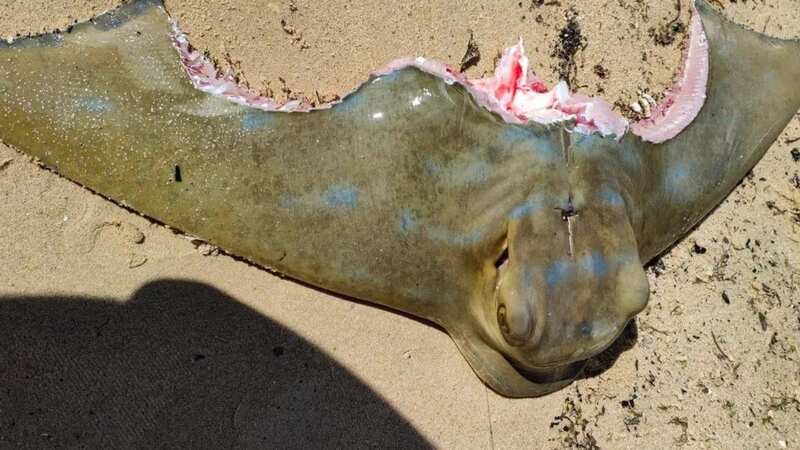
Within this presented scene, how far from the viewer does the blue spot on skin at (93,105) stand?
389 centimetres

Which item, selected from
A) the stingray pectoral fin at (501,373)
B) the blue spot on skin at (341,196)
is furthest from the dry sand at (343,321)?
the blue spot on skin at (341,196)

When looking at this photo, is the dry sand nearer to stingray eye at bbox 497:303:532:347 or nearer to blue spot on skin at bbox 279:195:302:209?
blue spot on skin at bbox 279:195:302:209

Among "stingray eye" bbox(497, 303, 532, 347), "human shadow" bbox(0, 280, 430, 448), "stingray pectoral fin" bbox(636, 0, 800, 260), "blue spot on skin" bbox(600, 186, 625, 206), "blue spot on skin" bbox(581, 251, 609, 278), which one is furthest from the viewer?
"stingray pectoral fin" bbox(636, 0, 800, 260)

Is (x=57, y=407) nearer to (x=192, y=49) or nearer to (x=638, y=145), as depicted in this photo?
(x=192, y=49)

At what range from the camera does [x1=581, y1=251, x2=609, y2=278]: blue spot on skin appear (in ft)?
12.5

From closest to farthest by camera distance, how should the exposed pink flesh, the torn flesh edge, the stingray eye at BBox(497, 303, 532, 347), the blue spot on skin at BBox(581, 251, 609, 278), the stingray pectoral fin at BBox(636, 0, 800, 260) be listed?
the stingray eye at BBox(497, 303, 532, 347)
the blue spot on skin at BBox(581, 251, 609, 278)
the torn flesh edge
the stingray pectoral fin at BBox(636, 0, 800, 260)
the exposed pink flesh

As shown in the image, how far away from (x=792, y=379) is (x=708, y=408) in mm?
742

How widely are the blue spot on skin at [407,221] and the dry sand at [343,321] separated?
0.91 meters

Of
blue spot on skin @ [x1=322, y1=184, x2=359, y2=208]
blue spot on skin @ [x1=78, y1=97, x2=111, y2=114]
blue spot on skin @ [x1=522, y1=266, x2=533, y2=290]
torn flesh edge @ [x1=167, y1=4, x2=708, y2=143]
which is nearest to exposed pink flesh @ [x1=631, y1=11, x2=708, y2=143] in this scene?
torn flesh edge @ [x1=167, y1=4, x2=708, y2=143]

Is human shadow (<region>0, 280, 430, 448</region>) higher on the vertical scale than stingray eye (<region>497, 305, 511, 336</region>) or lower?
lower

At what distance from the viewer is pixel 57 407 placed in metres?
4.31

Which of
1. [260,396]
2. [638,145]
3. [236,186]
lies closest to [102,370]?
[260,396]

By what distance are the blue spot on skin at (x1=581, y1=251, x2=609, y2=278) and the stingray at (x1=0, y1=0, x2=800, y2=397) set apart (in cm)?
1

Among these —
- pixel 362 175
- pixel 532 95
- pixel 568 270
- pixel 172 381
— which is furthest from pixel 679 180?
pixel 172 381
